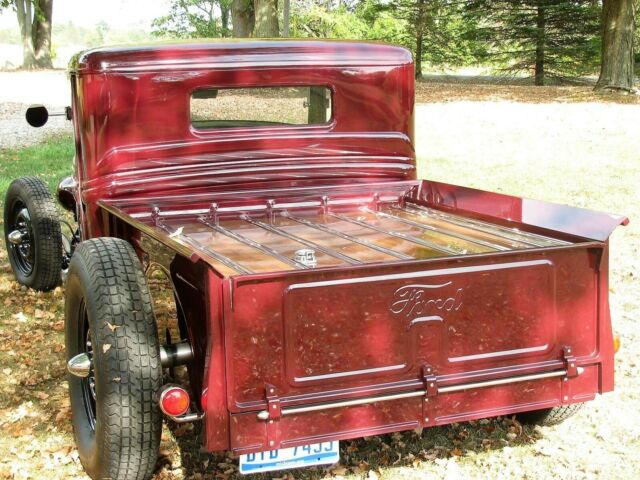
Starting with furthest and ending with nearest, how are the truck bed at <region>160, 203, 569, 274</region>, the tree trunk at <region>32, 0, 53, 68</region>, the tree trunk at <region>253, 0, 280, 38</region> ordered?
the tree trunk at <region>32, 0, 53, 68</region>, the tree trunk at <region>253, 0, 280, 38</region>, the truck bed at <region>160, 203, 569, 274</region>

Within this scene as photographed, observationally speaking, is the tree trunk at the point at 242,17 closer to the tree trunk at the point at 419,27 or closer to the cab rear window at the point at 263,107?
the tree trunk at the point at 419,27

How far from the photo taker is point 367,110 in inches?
193

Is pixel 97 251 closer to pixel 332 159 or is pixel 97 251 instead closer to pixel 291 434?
pixel 291 434

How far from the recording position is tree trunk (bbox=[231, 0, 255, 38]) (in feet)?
70.9

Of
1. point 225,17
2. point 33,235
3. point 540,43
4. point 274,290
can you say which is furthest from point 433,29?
point 274,290

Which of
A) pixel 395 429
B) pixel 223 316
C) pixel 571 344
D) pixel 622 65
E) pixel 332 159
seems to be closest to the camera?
pixel 223 316

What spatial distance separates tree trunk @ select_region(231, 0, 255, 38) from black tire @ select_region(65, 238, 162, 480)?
63.9 feet

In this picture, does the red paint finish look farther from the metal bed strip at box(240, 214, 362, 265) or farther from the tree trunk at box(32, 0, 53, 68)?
the tree trunk at box(32, 0, 53, 68)

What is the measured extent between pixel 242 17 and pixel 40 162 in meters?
10.4

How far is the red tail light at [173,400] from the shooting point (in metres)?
2.87

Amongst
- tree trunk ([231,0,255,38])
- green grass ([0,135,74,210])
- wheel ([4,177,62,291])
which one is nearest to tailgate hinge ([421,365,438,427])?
wheel ([4,177,62,291])

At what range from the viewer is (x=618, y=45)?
67.6ft

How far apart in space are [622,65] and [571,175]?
440 inches

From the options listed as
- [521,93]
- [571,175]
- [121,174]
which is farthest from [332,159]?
[521,93]
